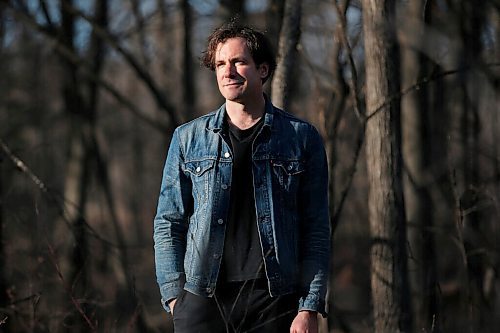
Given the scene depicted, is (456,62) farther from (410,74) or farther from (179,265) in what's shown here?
(179,265)

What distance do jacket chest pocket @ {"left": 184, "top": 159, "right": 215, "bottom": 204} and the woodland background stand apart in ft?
4.15

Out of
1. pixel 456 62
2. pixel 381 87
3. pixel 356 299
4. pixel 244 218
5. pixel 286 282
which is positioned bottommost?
pixel 356 299

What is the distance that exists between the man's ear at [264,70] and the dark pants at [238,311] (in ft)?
2.87

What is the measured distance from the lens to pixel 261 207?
3896 mm

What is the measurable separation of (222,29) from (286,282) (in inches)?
43.7

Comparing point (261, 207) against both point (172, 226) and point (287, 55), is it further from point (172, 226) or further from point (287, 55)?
point (287, 55)

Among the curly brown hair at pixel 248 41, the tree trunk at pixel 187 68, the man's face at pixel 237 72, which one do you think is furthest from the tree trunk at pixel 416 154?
the man's face at pixel 237 72

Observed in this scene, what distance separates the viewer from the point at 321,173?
4027 mm

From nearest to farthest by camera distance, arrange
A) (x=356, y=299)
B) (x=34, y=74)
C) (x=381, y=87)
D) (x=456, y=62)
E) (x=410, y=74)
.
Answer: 1. (x=381, y=87)
2. (x=456, y=62)
3. (x=410, y=74)
4. (x=356, y=299)
5. (x=34, y=74)

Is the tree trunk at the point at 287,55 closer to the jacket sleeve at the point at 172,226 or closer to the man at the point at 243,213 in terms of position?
the man at the point at 243,213

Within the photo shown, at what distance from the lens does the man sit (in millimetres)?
3893

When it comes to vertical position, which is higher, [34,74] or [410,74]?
[34,74]

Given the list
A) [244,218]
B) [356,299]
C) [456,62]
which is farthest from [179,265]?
[356,299]

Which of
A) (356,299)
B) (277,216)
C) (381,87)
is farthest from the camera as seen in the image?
(356,299)
